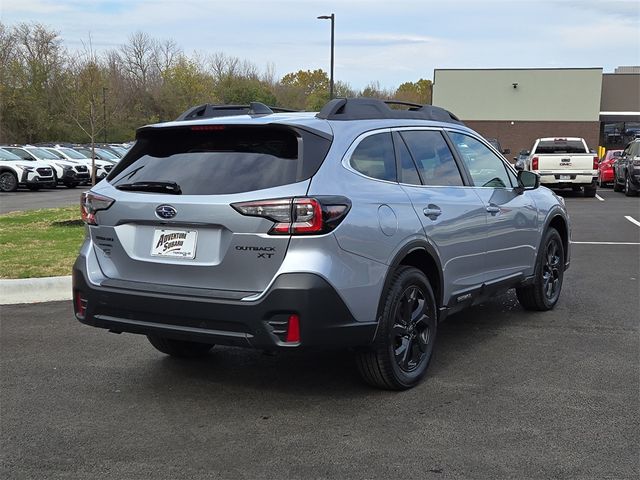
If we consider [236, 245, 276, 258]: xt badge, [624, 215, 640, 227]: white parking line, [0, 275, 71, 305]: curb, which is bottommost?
[0, 275, 71, 305]: curb

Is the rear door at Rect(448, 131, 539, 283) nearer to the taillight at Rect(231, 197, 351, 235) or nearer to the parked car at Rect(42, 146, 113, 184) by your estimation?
the taillight at Rect(231, 197, 351, 235)

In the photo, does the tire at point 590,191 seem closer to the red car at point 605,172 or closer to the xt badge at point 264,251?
the red car at point 605,172

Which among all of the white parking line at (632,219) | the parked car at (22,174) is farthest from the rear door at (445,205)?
the parked car at (22,174)

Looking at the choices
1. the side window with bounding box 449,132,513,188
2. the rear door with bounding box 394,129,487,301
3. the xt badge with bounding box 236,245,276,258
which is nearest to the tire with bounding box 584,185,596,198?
the side window with bounding box 449,132,513,188

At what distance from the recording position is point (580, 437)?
3.76 meters

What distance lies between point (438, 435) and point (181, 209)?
6.20 ft

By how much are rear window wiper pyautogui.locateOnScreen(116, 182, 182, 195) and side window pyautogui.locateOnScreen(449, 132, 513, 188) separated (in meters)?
2.38

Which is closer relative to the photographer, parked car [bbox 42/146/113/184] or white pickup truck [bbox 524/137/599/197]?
white pickup truck [bbox 524/137/599/197]

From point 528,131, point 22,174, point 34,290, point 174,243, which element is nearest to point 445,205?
point 174,243

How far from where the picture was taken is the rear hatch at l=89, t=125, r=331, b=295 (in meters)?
3.79

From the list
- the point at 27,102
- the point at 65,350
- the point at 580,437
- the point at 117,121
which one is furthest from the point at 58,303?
the point at 117,121

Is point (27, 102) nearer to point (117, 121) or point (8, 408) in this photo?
point (117, 121)

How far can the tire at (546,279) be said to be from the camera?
6.51m

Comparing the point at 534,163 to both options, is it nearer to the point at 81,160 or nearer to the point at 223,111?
the point at 81,160
